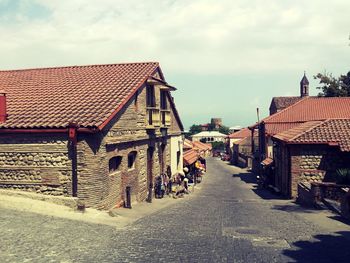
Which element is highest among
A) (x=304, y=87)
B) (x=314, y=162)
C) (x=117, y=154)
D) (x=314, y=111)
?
(x=304, y=87)

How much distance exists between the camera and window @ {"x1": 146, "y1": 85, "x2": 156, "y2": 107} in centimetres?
2053

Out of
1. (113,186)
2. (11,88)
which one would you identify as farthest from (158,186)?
(11,88)

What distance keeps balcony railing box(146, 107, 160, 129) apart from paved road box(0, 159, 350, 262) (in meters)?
6.05

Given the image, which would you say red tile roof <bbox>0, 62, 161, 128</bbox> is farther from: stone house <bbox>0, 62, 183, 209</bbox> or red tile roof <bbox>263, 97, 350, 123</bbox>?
red tile roof <bbox>263, 97, 350, 123</bbox>

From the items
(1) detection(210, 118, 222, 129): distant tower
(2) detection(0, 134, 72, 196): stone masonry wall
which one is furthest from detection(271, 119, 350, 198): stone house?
(1) detection(210, 118, 222, 129): distant tower

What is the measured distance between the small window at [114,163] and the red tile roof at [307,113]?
20.0 metres

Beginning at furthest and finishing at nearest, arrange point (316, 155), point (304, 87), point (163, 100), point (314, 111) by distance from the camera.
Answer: point (304, 87)
point (314, 111)
point (163, 100)
point (316, 155)

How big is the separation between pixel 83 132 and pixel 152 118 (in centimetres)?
674

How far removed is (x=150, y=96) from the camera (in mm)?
20859

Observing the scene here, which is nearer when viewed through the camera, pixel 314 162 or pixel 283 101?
pixel 314 162

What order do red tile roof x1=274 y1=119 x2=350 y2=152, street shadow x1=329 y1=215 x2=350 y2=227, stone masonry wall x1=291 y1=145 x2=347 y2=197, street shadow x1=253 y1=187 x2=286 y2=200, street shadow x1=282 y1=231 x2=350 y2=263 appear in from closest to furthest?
street shadow x1=282 y1=231 x2=350 y2=263, street shadow x1=329 y1=215 x2=350 y2=227, red tile roof x1=274 y1=119 x2=350 y2=152, stone masonry wall x1=291 y1=145 x2=347 y2=197, street shadow x1=253 y1=187 x2=286 y2=200

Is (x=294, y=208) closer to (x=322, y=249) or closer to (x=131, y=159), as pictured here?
(x=322, y=249)

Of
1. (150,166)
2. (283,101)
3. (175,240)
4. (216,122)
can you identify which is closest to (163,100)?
(150,166)

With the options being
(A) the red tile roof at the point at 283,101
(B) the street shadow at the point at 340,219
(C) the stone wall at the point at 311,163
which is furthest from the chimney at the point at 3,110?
(A) the red tile roof at the point at 283,101
